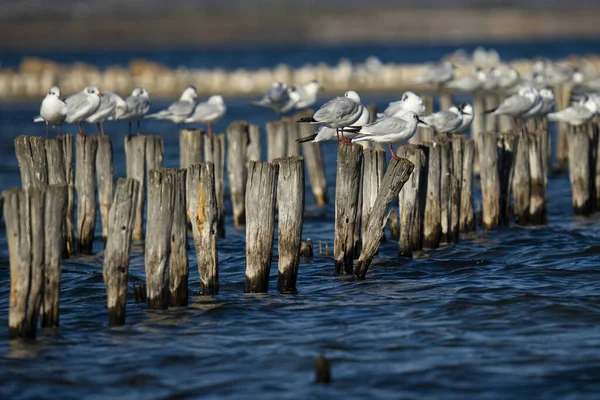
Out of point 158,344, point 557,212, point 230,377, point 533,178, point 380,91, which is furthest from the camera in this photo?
point 380,91

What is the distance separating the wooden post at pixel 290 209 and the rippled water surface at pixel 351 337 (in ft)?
1.47

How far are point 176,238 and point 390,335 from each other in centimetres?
222

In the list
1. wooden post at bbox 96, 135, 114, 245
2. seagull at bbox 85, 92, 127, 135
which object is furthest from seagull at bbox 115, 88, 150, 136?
wooden post at bbox 96, 135, 114, 245

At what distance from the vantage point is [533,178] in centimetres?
1508

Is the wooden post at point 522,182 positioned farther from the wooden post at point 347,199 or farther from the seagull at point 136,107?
the seagull at point 136,107

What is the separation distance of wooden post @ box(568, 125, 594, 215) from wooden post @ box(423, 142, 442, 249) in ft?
10.7

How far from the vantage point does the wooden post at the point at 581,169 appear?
614 inches

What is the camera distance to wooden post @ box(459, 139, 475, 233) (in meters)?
14.1

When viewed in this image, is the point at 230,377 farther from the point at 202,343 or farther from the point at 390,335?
the point at 390,335

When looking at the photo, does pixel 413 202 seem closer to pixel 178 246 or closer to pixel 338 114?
pixel 338 114

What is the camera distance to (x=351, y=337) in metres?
9.91

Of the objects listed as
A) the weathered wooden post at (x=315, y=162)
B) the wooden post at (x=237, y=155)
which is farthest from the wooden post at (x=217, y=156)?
the weathered wooden post at (x=315, y=162)

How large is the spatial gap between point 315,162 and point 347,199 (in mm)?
6706

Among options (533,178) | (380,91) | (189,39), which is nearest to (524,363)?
(533,178)
